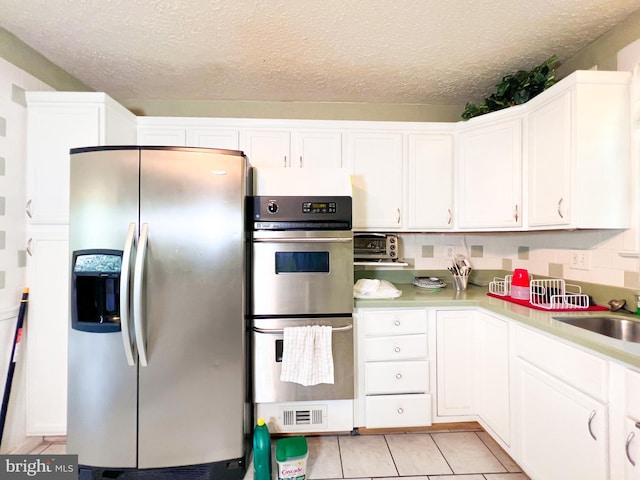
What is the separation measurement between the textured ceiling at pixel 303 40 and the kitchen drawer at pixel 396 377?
1998mm

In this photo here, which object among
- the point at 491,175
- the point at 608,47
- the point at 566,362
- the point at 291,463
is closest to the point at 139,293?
the point at 291,463

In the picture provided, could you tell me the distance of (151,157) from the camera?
151 centimetres

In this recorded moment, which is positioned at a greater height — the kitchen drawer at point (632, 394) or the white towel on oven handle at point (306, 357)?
the kitchen drawer at point (632, 394)

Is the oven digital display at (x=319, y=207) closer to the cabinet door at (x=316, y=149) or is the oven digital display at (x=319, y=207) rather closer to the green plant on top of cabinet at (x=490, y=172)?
the cabinet door at (x=316, y=149)

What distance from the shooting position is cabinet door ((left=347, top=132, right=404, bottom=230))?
2.26 m

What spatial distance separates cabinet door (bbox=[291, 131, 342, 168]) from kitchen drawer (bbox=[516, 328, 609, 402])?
63.5 inches

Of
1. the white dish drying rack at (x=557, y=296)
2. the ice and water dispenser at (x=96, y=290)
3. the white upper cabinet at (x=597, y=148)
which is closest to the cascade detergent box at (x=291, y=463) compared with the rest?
the ice and water dispenser at (x=96, y=290)

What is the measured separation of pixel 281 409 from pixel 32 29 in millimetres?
2673

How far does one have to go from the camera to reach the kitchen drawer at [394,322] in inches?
75.4

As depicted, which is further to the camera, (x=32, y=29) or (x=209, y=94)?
(x=209, y=94)

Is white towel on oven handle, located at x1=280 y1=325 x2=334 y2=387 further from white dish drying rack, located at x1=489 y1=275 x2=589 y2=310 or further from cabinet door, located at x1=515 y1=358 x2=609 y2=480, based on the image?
white dish drying rack, located at x1=489 y1=275 x2=589 y2=310

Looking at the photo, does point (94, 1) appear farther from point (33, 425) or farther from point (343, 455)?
point (343, 455)

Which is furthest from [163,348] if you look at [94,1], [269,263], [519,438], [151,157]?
[519,438]

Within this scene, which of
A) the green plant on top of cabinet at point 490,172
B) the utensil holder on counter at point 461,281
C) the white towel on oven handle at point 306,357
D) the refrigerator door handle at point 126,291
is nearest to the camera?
the refrigerator door handle at point 126,291
